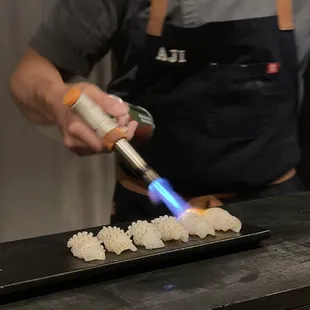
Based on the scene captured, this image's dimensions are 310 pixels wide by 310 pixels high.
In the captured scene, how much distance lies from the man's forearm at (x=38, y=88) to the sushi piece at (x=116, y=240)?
26 cm

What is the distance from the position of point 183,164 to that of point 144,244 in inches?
11.7

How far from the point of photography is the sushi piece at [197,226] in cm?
69

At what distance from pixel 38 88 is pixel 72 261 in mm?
357

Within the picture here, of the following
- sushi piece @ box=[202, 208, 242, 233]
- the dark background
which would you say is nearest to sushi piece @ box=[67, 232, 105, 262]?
sushi piece @ box=[202, 208, 242, 233]

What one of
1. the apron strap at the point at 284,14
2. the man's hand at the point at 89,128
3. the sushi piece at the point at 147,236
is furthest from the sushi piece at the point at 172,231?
the apron strap at the point at 284,14

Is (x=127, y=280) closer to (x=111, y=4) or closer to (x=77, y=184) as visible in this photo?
(x=111, y=4)

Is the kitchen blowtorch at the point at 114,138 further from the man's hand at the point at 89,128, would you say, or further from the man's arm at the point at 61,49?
the man's arm at the point at 61,49

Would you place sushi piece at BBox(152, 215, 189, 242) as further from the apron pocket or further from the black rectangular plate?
the apron pocket

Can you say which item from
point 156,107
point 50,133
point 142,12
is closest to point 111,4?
point 142,12

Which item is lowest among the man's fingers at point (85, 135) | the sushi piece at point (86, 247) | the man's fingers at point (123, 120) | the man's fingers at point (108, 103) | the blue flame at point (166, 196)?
the sushi piece at point (86, 247)

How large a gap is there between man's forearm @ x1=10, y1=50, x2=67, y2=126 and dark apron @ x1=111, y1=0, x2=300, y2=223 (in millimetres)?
120

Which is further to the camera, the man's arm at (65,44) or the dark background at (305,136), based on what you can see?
the dark background at (305,136)

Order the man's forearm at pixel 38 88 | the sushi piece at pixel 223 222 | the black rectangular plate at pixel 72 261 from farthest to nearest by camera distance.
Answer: the man's forearm at pixel 38 88 → the sushi piece at pixel 223 222 → the black rectangular plate at pixel 72 261

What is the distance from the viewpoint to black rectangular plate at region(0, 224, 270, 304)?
595 millimetres
